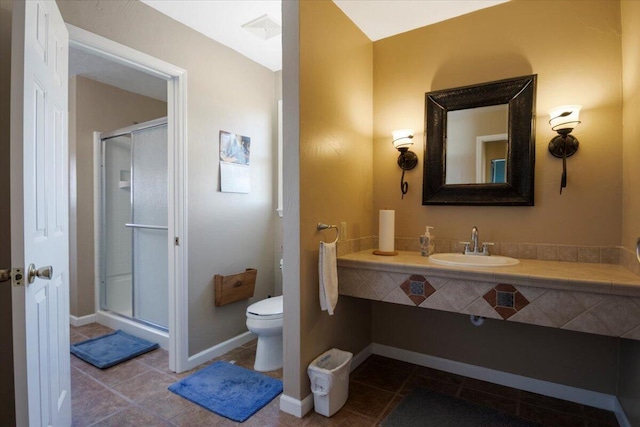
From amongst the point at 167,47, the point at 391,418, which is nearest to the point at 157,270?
the point at 167,47

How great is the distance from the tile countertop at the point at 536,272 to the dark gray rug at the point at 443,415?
80 cm

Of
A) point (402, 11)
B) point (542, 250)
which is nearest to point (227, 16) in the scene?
point (402, 11)

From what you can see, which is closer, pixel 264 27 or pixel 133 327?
pixel 264 27

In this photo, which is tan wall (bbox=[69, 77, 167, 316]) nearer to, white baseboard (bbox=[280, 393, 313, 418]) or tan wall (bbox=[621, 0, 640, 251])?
white baseboard (bbox=[280, 393, 313, 418])

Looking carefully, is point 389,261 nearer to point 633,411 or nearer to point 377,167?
point 377,167

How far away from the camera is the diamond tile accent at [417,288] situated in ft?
5.96

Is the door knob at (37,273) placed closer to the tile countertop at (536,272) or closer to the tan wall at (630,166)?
the tile countertop at (536,272)

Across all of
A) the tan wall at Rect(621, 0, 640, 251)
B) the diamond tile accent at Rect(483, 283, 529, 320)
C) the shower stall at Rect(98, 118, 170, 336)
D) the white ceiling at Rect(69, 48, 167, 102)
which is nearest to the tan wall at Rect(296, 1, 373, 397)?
the diamond tile accent at Rect(483, 283, 529, 320)

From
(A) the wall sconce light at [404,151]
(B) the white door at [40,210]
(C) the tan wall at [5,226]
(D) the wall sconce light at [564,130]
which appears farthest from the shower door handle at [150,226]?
(D) the wall sconce light at [564,130]

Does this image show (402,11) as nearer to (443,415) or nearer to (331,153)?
(331,153)

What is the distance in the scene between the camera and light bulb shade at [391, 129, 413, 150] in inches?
91.6

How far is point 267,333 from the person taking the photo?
2355mm

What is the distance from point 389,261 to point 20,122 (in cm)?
177

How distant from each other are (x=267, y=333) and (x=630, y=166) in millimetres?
2350
